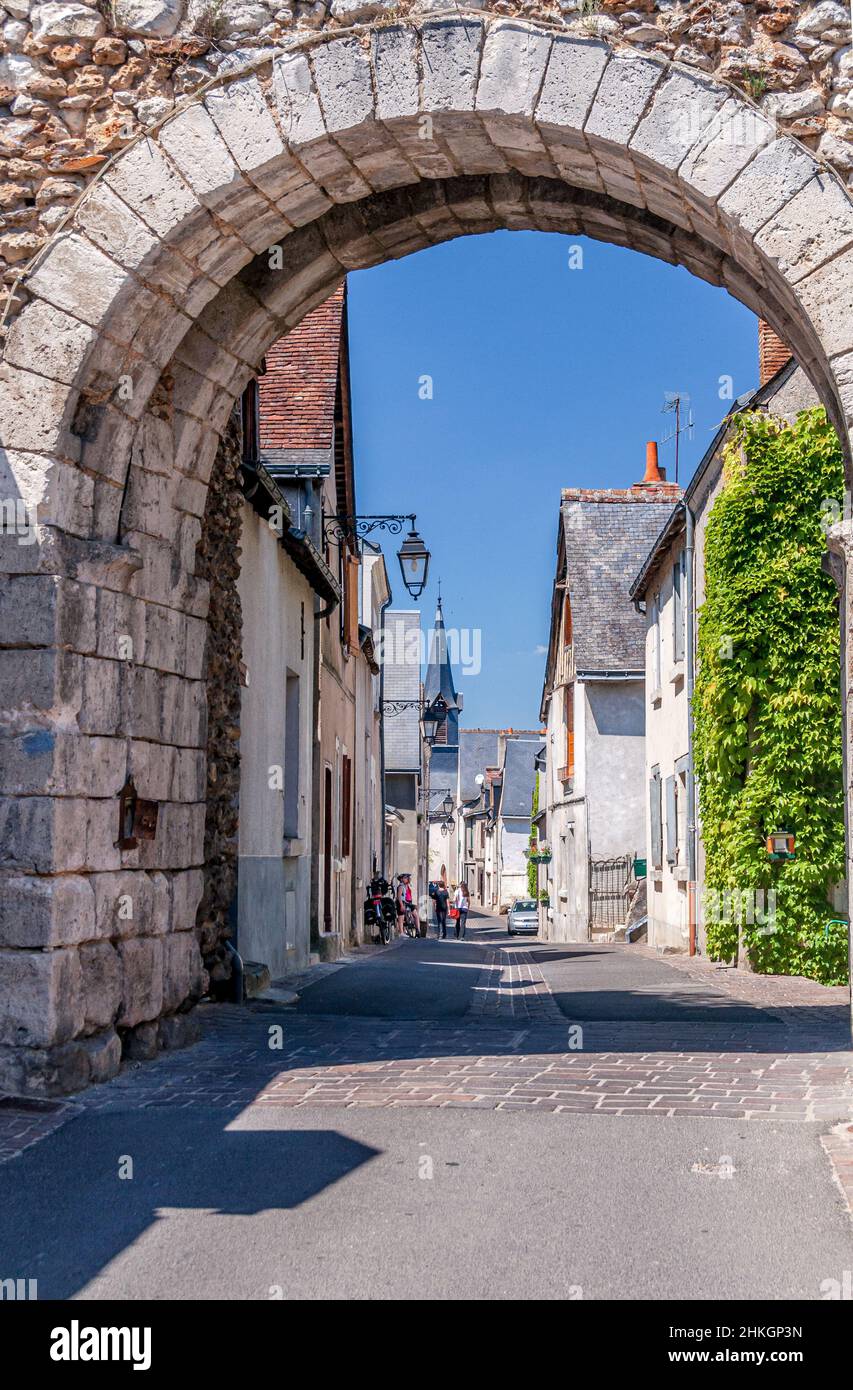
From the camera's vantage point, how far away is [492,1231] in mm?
3914

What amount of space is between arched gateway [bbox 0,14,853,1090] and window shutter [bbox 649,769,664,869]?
1267cm

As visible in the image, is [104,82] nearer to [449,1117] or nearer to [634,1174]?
[449,1117]

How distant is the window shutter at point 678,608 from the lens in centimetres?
1652

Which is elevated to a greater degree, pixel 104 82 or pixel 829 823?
pixel 104 82

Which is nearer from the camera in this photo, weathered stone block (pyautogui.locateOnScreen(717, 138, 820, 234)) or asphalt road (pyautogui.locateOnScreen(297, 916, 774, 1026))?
weathered stone block (pyautogui.locateOnScreen(717, 138, 820, 234))

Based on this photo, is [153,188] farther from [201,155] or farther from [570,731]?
[570,731]

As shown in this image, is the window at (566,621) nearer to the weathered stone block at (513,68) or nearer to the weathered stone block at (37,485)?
the weathered stone block at (513,68)

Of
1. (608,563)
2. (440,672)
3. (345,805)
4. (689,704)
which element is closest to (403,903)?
(608,563)

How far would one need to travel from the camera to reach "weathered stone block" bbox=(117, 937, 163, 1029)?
634 centimetres

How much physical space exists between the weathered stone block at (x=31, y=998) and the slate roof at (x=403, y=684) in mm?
28257

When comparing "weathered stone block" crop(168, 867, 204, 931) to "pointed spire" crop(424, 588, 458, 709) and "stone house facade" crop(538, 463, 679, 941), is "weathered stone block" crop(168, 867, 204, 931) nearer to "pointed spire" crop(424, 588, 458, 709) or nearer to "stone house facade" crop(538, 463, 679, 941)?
"stone house facade" crop(538, 463, 679, 941)

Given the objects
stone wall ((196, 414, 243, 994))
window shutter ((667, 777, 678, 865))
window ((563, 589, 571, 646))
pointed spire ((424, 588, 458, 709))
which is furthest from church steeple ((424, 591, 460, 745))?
stone wall ((196, 414, 243, 994))
